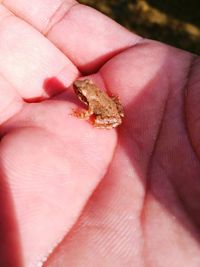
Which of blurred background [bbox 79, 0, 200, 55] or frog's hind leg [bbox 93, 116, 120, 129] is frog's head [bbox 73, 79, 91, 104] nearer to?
frog's hind leg [bbox 93, 116, 120, 129]

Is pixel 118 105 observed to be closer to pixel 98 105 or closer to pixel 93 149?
pixel 98 105

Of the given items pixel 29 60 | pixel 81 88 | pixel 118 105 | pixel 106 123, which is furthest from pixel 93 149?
pixel 29 60

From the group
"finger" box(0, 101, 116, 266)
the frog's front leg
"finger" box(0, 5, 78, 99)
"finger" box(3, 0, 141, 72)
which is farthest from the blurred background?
"finger" box(0, 101, 116, 266)

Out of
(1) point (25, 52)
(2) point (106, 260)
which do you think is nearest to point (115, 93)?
(1) point (25, 52)

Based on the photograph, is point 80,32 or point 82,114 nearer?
point 82,114

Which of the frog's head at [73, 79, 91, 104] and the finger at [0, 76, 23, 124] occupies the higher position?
the finger at [0, 76, 23, 124]
